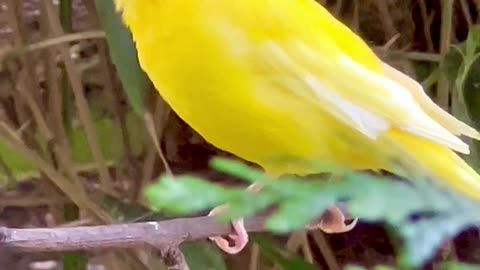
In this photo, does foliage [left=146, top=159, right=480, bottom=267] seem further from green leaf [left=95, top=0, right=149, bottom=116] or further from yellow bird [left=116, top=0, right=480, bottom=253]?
green leaf [left=95, top=0, right=149, bottom=116]

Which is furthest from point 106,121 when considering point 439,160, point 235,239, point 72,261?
point 439,160

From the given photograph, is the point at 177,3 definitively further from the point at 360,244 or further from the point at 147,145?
the point at 360,244

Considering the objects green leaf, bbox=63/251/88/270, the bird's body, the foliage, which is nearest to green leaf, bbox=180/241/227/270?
green leaf, bbox=63/251/88/270

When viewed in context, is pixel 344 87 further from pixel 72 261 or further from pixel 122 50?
pixel 72 261

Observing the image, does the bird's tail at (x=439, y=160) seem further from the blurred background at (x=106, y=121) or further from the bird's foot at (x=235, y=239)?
the blurred background at (x=106, y=121)

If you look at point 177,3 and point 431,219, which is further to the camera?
point 177,3

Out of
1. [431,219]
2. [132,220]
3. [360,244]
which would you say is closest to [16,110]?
[132,220]
